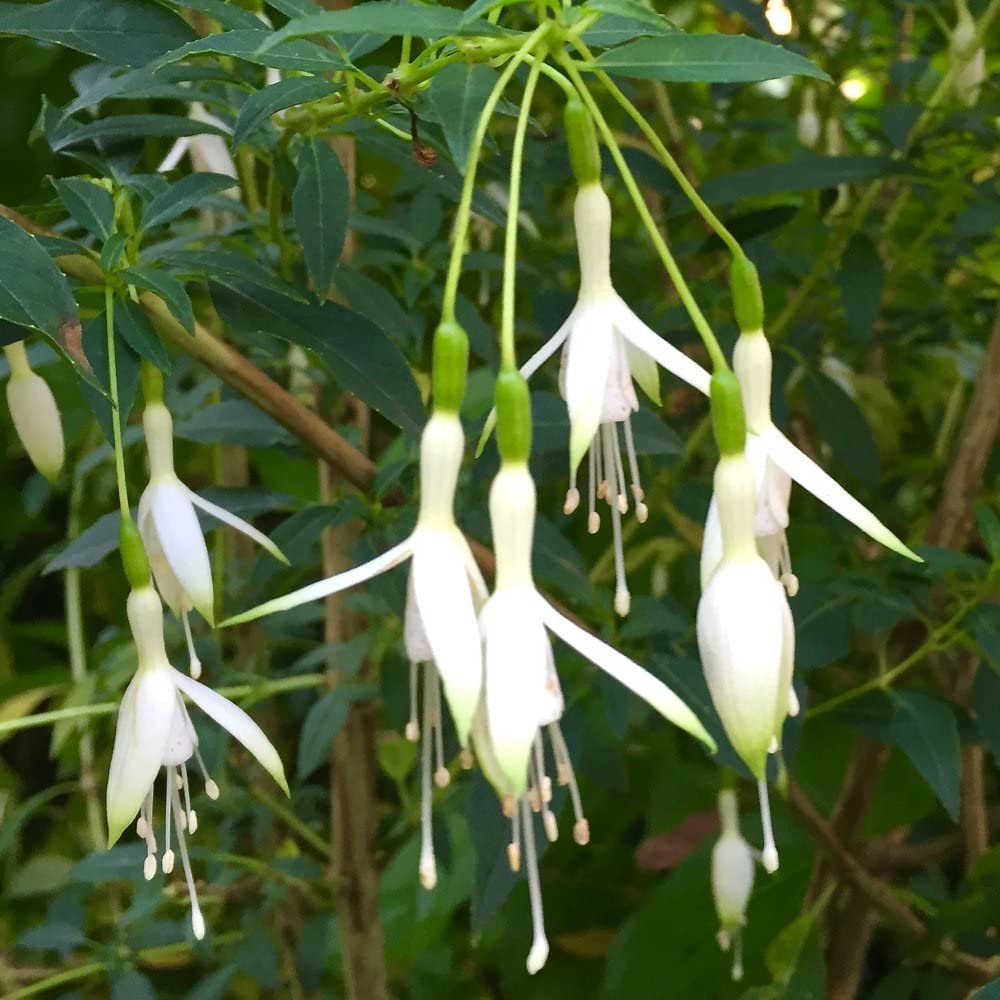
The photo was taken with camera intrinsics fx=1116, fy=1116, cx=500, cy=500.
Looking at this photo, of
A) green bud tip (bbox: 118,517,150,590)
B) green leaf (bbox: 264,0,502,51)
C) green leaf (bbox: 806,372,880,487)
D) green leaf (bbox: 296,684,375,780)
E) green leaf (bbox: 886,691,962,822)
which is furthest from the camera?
green leaf (bbox: 806,372,880,487)

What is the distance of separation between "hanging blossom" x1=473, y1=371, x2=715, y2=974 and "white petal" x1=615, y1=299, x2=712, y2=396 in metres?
0.06

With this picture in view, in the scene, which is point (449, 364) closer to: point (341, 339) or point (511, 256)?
point (511, 256)

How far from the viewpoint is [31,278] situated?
328 mm

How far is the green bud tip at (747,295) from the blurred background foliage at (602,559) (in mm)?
118

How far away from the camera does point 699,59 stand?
306mm

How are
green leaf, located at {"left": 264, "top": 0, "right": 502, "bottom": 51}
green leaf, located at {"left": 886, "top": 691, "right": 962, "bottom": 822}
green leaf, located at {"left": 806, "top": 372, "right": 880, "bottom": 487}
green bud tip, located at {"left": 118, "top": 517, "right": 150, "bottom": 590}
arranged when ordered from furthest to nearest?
1. green leaf, located at {"left": 806, "top": 372, "right": 880, "bottom": 487}
2. green leaf, located at {"left": 886, "top": 691, "right": 962, "bottom": 822}
3. green bud tip, located at {"left": 118, "top": 517, "right": 150, "bottom": 590}
4. green leaf, located at {"left": 264, "top": 0, "right": 502, "bottom": 51}

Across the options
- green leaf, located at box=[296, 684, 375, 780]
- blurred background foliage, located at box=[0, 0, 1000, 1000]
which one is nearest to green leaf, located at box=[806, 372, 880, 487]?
blurred background foliage, located at box=[0, 0, 1000, 1000]

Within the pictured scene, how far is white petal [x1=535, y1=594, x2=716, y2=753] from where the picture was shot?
28 centimetres

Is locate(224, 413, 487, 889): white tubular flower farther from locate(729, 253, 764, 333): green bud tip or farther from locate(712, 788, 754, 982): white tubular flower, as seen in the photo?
locate(712, 788, 754, 982): white tubular flower

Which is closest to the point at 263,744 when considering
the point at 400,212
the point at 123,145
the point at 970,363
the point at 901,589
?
the point at 123,145

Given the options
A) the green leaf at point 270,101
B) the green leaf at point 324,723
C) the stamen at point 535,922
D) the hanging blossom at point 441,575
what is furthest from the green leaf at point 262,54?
the green leaf at point 324,723

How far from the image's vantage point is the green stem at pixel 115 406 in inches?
13.9

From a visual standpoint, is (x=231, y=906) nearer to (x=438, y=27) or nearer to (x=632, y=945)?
(x=632, y=945)

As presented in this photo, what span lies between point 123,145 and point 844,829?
0.65m
